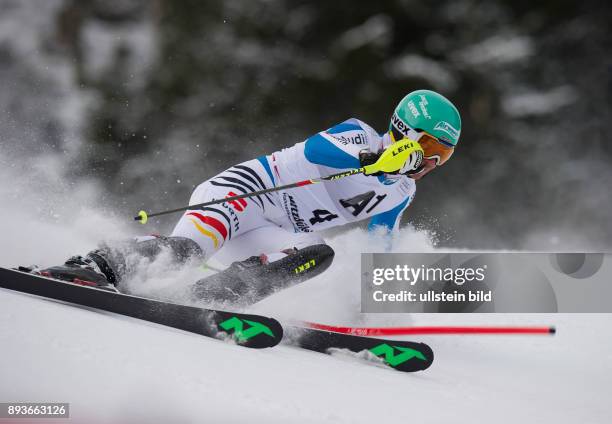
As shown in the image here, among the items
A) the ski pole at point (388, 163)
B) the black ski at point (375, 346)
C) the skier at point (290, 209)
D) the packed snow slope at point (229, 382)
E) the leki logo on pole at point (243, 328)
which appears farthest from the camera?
the ski pole at point (388, 163)

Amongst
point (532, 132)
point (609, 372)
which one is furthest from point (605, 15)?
point (609, 372)

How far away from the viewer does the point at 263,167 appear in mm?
2512

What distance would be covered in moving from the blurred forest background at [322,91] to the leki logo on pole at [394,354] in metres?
4.78

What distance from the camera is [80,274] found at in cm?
193

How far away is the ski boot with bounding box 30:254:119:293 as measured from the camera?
1.92 meters

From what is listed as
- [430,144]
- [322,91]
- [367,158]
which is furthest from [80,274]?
[322,91]

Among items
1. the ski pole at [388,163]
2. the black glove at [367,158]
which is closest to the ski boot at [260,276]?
the ski pole at [388,163]

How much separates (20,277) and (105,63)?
230 inches

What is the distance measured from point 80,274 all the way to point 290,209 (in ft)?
2.80

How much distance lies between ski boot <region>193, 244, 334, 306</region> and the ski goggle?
0.49 m

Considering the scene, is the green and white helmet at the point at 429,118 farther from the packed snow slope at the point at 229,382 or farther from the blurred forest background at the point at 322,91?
the blurred forest background at the point at 322,91

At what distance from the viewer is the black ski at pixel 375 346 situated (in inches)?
76.9

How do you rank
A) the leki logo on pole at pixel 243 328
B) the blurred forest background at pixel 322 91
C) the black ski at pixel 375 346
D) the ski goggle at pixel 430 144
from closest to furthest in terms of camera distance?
1. the leki logo on pole at pixel 243 328
2. the black ski at pixel 375 346
3. the ski goggle at pixel 430 144
4. the blurred forest background at pixel 322 91

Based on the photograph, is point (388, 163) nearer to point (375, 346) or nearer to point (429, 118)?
point (429, 118)
